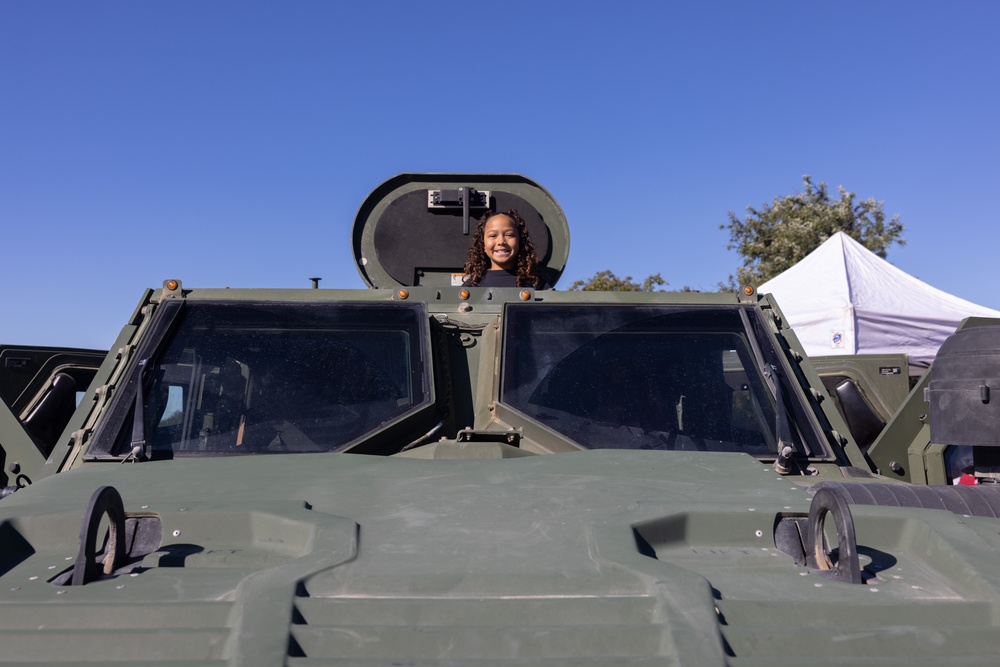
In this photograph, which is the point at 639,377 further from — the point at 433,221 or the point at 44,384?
the point at 44,384

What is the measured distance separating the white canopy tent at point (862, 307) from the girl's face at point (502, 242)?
32.7 ft

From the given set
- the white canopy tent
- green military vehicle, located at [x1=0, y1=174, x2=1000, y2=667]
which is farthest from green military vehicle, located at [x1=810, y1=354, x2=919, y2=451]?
the white canopy tent

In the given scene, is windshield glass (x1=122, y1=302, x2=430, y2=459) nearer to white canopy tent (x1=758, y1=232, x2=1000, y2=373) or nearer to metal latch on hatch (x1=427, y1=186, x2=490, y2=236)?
metal latch on hatch (x1=427, y1=186, x2=490, y2=236)

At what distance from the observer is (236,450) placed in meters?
3.45

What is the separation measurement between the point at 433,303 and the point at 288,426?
110 centimetres

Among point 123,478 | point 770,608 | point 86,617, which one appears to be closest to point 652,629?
point 770,608

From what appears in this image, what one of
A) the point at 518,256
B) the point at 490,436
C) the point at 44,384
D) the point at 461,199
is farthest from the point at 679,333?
the point at 44,384

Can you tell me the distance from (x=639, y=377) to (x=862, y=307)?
1188cm

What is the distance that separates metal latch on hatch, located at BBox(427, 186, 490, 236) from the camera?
18.9 ft

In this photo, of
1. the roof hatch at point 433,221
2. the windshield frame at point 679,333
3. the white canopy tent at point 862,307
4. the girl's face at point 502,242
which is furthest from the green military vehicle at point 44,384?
the white canopy tent at point 862,307

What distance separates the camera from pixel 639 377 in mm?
3756

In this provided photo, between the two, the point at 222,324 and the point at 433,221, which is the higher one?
the point at 433,221

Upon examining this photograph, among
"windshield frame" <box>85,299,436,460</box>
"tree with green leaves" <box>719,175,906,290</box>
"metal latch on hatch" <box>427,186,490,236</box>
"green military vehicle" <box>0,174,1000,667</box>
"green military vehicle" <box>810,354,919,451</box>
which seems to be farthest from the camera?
"tree with green leaves" <box>719,175,906,290</box>

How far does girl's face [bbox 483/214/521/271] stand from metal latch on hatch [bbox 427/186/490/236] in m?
0.35
